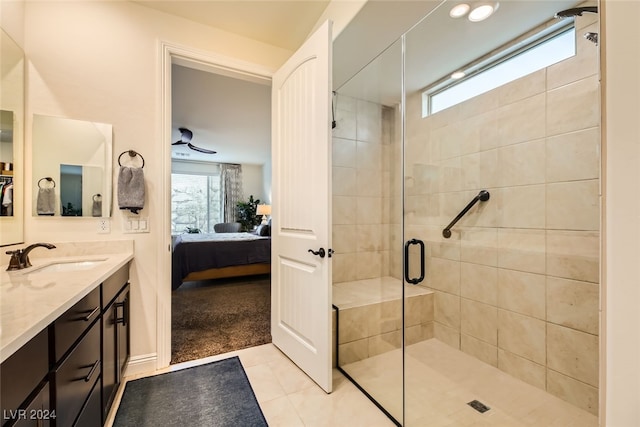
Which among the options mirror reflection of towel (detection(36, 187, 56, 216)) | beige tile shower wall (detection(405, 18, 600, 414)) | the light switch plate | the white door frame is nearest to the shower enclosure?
beige tile shower wall (detection(405, 18, 600, 414))

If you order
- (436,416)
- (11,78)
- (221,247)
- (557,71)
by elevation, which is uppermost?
(557,71)

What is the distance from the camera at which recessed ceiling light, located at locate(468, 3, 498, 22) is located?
5.65 ft

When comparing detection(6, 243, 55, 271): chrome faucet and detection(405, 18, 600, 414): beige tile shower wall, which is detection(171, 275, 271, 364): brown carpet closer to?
detection(6, 243, 55, 271): chrome faucet

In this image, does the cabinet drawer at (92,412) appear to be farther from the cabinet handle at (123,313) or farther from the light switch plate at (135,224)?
the light switch plate at (135,224)

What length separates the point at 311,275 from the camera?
6.00ft

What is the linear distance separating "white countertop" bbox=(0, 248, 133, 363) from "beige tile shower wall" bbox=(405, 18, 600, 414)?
2.04 metres

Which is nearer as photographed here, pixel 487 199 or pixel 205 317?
pixel 487 199

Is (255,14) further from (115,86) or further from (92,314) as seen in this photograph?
(92,314)

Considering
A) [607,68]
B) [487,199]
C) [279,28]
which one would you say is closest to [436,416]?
[487,199]

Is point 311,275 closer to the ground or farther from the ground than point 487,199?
closer to the ground

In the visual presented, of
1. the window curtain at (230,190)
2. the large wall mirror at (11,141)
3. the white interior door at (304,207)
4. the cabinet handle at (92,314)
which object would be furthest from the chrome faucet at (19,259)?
the window curtain at (230,190)

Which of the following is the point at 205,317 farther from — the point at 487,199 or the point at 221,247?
the point at 487,199

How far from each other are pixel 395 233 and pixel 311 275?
0.95 metres

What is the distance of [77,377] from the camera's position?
0.98m
